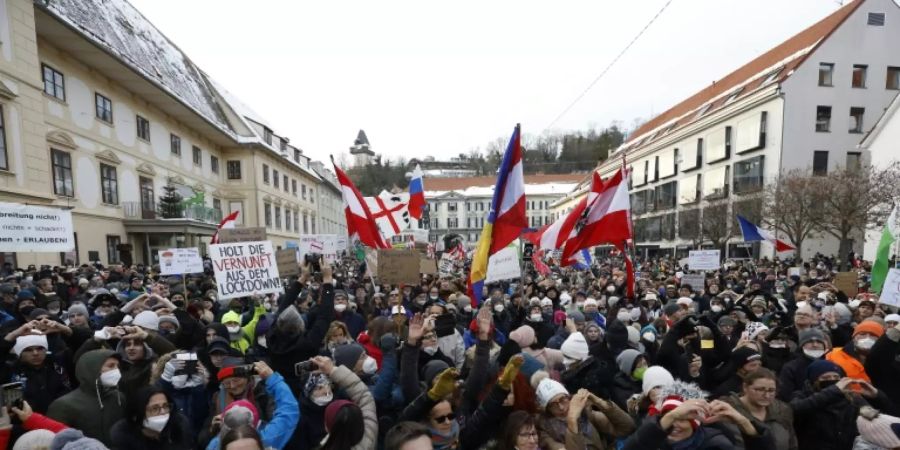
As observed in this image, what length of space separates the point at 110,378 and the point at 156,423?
2.72 feet

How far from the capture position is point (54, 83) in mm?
15734

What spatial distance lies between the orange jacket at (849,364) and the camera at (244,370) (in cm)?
444

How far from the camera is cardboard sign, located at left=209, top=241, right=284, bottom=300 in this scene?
19.8ft

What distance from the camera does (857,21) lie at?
Result: 2736 cm

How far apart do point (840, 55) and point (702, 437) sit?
35.7 m

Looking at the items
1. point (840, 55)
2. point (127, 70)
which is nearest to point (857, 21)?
point (840, 55)

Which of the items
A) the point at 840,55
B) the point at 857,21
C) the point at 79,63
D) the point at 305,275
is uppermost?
the point at 857,21

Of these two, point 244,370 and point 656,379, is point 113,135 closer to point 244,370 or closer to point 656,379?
point 244,370

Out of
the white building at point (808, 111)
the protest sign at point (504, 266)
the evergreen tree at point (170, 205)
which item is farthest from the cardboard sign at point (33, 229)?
the white building at point (808, 111)

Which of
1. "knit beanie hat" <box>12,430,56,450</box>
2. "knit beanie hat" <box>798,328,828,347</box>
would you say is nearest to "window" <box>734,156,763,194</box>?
"knit beanie hat" <box>798,328,828,347</box>

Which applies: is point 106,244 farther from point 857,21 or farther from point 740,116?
point 857,21

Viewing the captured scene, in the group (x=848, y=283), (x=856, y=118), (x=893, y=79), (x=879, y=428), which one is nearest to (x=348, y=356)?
(x=879, y=428)

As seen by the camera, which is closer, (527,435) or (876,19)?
(527,435)

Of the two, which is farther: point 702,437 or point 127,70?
point 127,70
